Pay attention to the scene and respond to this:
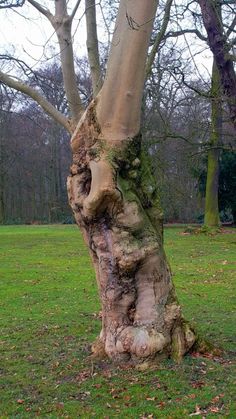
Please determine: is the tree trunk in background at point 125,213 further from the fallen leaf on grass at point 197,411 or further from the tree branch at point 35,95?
the fallen leaf on grass at point 197,411

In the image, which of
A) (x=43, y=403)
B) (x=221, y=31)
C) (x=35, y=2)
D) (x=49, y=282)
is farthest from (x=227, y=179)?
(x=43, y=403)

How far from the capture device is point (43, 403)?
489 cm

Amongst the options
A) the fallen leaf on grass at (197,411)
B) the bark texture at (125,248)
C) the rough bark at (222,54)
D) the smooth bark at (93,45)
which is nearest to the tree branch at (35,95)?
the smooth bark at (93,45)

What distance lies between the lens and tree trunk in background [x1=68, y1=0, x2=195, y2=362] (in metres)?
5.38

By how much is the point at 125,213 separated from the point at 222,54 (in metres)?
4.08

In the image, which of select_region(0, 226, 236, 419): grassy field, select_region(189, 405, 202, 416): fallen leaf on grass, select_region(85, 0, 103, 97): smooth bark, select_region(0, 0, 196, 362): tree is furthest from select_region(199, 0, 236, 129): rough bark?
select_region(189, 405, 202, 416): fallen leaf on grass

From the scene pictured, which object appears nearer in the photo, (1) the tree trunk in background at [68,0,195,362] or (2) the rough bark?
(1) the tree trunk in background at [68,0,195,362]

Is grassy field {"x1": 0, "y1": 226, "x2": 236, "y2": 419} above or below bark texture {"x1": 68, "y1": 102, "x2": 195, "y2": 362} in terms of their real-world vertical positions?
below

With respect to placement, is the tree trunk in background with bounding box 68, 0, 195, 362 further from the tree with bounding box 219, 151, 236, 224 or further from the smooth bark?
the tree with bounding box 219, 151, 236, 224

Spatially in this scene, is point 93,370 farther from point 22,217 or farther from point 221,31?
point 22,217

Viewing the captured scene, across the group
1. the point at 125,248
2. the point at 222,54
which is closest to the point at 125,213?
the point at 125,248

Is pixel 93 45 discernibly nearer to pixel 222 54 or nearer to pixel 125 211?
pixel 125 211

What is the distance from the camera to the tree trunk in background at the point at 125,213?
5.38 metres

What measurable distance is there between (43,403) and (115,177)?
224 centimetres
